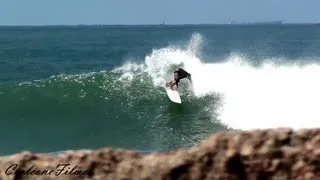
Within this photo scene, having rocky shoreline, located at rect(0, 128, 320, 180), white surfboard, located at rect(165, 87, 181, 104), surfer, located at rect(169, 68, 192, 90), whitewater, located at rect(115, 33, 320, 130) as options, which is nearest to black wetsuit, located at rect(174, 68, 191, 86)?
surfer, located at rect(169, 68, 192, 90)

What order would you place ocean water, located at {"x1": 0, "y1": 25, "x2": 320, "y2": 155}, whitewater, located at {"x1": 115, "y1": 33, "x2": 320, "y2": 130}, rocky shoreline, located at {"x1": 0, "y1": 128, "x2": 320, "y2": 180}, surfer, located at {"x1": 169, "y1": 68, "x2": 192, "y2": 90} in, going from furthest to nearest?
1. surfer, located at {"x1": 169, "y1": 68, "x2": 192, "y2": 90}
2. whitewater, located at {"x1": 115, "y1": 33, "x2": 320, "y2": 130}
3. ocean water, located at {"x1": 0, "y1": 25, "x2": 320, "y2": 155}
4. rocky shoreline, located at {"x1": 0, "y1": 128, "x2": 320, "y2": 180}

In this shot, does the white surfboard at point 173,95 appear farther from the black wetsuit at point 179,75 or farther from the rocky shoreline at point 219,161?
the rocky shoreline at point 219,161

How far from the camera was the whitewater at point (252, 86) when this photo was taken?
17797 millimetres

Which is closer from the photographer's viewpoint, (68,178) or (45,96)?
(68,178)

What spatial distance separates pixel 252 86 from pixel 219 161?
18903 millimetres

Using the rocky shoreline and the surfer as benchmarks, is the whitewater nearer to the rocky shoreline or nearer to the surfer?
the surfer

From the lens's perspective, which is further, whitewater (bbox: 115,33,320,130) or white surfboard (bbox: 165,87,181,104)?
white surfboard (bbox: 165,87,181,104)

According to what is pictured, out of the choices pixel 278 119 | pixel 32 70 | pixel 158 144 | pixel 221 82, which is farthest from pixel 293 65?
pixel 32 70

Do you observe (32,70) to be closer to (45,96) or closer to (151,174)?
(45,96)

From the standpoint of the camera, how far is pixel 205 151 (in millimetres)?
4125

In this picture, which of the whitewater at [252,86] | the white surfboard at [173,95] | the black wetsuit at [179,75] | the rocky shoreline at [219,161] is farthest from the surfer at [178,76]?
the rocky shoreline at [219,161]

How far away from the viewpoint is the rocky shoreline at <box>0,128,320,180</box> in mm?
4098

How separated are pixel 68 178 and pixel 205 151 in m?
0.98

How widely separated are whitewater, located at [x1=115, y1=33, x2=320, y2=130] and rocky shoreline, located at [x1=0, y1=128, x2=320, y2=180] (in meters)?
11.4
